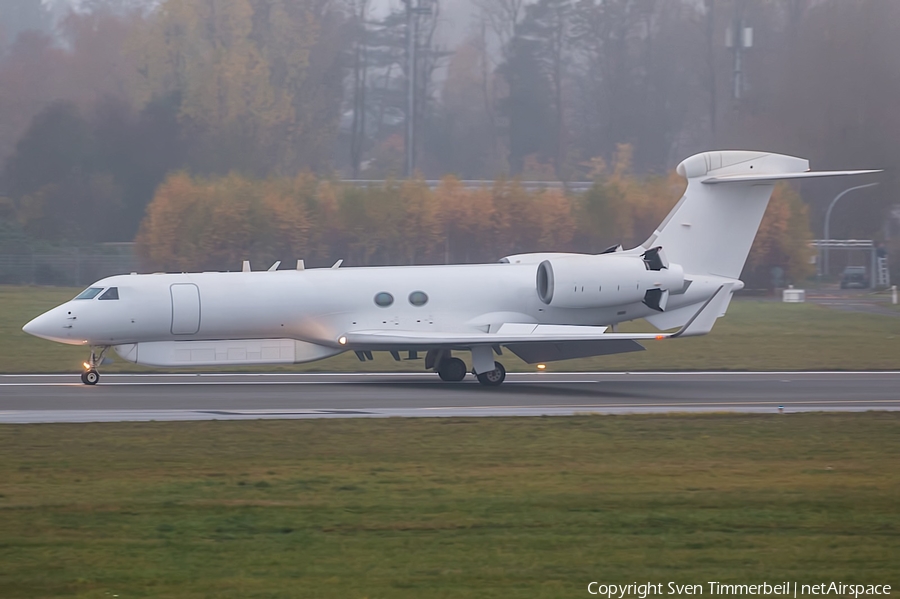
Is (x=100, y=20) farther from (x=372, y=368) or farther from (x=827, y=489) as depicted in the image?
(x=827, y=489)

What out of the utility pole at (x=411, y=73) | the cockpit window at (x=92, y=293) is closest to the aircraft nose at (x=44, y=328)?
the cockpit window at (x=92, y=293)

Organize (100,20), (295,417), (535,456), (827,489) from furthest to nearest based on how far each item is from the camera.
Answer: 1. (100,20)
2. (295,417)
3. (535,456)
4. (827,489)

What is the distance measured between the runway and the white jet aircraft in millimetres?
771

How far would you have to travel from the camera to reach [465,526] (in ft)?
31.5

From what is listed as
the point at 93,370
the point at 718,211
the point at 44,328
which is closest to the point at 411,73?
the point at 718,211

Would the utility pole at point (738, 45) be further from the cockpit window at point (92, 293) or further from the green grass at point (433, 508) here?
the green grass at point (433, 508)

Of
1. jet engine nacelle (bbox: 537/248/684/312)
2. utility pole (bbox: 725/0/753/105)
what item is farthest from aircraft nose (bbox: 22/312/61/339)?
utility pole (bbox: 725/0/753/105)

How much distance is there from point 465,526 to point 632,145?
4860cm

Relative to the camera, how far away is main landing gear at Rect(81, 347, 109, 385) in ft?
72.4

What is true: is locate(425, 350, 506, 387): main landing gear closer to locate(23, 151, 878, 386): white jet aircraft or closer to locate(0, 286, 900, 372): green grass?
locate(23, 151, 878, 386): white jet aircraft

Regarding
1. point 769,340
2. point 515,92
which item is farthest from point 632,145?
point 769,340

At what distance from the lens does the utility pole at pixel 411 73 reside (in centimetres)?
5812

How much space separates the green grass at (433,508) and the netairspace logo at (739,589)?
0.16 metres

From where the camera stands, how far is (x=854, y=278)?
160 ft
